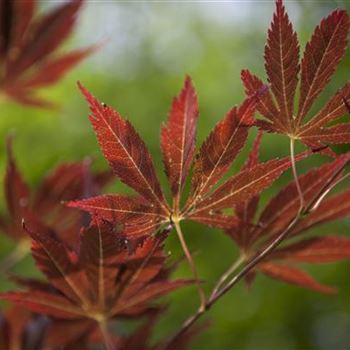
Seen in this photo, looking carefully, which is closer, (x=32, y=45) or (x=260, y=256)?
(x=260, y=256)

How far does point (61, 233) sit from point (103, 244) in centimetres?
38

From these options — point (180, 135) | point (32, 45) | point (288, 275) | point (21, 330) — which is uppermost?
point (32, 45)

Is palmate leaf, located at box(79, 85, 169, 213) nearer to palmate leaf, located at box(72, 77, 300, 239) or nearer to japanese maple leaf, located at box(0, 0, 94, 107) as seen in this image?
palmate leaf, located at box(72, 77, 300, 239)

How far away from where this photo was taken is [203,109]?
130 inches

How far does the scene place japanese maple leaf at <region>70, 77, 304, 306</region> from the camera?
64 cm

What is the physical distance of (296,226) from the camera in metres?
0.79

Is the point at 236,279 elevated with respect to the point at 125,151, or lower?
lower

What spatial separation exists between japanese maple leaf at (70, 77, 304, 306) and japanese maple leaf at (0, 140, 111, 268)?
1.11 feet

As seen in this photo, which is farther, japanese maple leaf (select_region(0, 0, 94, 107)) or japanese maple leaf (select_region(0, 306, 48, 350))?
japanese maple leaf (select_region(0, 0, 94, 107))

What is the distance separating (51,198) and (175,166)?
50cm

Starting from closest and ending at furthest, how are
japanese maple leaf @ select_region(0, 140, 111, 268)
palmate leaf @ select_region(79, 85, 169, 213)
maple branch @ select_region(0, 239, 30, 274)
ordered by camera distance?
palmate leaf @ select_region(79, 85, 169, 213) → japanese maple leaf @ select_region(0, 140, 111, 268) → maple branch @ select_region(0, 239, 30, 274)

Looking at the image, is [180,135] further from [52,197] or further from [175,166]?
[52,197]

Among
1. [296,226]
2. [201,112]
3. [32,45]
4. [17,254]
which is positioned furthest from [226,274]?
[201,112]

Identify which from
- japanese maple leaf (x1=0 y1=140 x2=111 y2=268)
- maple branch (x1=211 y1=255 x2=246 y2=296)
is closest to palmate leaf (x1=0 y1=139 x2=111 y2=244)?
japanese maple leaf (x1=0 y1=140 x2=111 y2=268)
